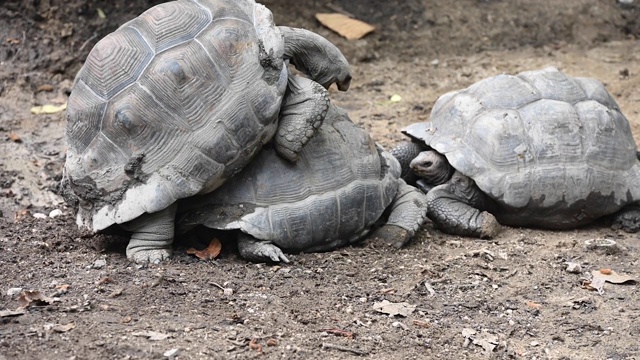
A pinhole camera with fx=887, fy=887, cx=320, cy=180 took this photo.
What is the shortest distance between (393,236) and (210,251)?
134cm

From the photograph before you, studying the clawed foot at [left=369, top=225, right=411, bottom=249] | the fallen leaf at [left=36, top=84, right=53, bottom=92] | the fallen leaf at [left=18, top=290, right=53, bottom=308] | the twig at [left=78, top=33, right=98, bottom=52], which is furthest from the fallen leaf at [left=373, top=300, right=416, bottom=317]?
the twig at [left=78, top=33, right=98, bottom=52]

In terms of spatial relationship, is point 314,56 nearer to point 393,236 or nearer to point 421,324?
point 393,236

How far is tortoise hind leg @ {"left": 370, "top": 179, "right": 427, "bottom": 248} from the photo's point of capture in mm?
6469

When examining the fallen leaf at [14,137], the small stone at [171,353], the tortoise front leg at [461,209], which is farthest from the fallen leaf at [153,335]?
the fallen leaf at [14,137]

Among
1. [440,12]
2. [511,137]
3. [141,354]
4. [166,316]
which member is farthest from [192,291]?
[440,12]

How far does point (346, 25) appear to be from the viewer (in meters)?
11.0

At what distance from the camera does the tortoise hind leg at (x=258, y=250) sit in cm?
587

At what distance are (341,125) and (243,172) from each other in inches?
35.9

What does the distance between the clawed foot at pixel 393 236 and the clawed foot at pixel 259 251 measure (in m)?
0.86

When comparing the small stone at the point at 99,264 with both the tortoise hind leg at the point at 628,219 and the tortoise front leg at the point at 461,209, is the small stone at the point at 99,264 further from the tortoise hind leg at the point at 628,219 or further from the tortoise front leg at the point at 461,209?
the tortoise hind leg at the point at 628,219

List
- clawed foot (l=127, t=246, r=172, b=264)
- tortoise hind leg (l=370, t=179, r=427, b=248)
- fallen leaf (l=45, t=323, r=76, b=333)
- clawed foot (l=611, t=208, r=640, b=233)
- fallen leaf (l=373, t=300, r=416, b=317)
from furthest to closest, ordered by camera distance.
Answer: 1. clawed foot (l=611, t=208, r=640, b=233)
2. tortoise hind leg (l=370, t=179, r=427, b=248)
3. clawed foot (l=127, t=246, r=172, b=264)
4. fallen leaf (l=373, t=300, r=416, b=317)
5. fallen leaf (l=45, t=323, r=76, b=333)

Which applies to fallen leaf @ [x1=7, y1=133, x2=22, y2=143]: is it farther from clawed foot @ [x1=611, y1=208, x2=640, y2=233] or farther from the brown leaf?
clawed foot @ [x1=611, y1=208, x2=640, y2=233]

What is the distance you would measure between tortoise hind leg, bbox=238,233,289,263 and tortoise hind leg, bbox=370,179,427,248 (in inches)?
35.6

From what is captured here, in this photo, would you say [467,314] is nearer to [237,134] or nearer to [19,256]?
[237,134]
